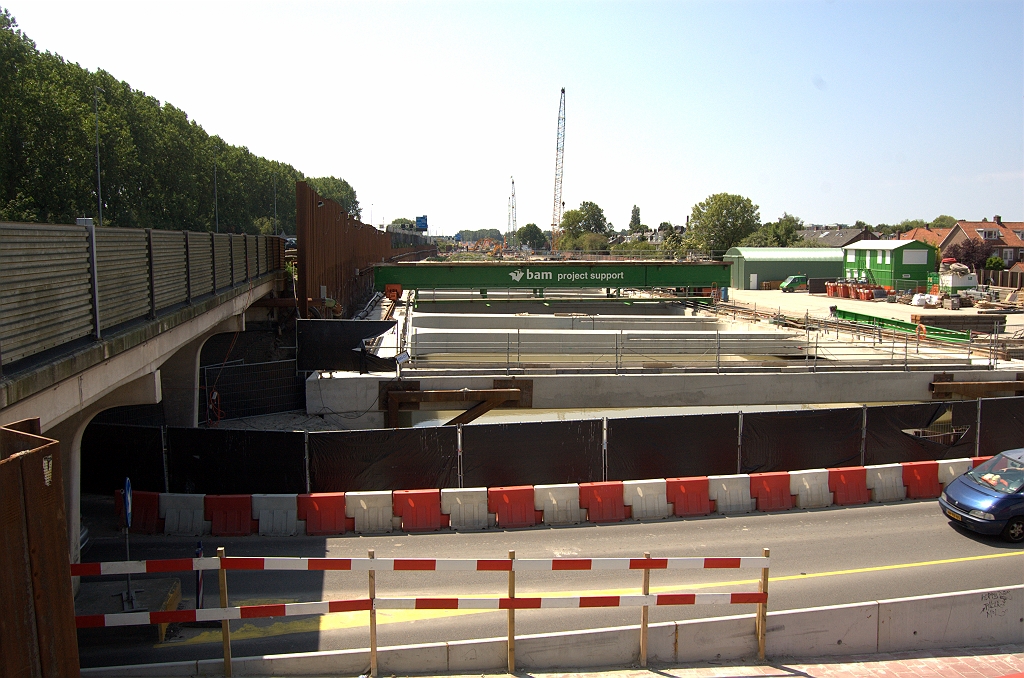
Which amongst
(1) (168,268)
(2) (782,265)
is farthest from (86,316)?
(2) (782,265)

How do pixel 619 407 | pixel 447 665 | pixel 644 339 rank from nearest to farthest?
1. pixel 447 665
2. pixel 619 407
3. pixel 644 339

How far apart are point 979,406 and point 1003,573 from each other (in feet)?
21.2

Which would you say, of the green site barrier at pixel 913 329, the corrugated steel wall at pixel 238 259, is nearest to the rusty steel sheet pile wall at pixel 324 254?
the corrugated steel wall at pixel 238 259

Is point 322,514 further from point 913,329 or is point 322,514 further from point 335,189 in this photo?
point 335,189

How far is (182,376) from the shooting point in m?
16.8

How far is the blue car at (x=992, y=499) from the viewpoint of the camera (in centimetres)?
1169

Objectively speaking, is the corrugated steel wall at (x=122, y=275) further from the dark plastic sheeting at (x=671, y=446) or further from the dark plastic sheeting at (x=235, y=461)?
the dark plastic sheeting at (x=671, y=446)

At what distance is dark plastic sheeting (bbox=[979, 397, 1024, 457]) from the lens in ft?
53.1

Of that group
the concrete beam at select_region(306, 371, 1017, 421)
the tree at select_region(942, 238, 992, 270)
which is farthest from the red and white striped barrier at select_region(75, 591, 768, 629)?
the tree at select_region(942, 238, 992, 270)

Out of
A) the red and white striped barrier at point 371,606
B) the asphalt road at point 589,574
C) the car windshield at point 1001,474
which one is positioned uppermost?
the red and white striped barrier at point 371,606

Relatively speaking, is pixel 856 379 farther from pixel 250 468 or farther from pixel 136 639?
pixel 136 639

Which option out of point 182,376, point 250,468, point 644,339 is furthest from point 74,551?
Answer: point 644,339

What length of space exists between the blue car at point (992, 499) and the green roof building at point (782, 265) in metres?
60.1

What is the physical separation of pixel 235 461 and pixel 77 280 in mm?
6323
